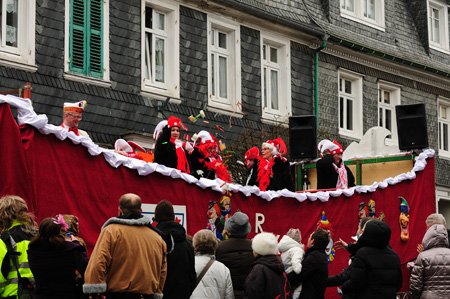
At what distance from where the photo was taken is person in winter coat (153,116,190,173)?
37.3 feet

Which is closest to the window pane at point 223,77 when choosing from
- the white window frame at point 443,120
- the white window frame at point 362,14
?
the white window frame at point 362,14

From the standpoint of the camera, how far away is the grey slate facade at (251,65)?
1628 cm

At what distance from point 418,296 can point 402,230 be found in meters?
4.85

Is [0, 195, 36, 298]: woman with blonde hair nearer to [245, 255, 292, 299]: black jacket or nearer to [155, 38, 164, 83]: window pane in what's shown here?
[245, 255, 292, 299]: black jacket

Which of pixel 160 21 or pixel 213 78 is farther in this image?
pixel 213 78

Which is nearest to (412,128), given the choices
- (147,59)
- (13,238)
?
(147,59)

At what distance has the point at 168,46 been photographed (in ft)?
62.5

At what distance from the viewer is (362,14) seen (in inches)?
1003

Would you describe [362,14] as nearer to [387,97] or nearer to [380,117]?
[387,97]

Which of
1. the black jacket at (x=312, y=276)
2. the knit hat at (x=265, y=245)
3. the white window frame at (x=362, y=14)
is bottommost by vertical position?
the black jacket at (x=312, y=276)

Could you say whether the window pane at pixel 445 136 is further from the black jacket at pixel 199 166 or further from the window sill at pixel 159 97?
the black jacket at pixel 199 166

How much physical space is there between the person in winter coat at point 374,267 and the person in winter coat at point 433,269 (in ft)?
3.18

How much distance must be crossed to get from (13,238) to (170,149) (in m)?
4.06

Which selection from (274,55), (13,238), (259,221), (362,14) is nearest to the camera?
(13,238)
